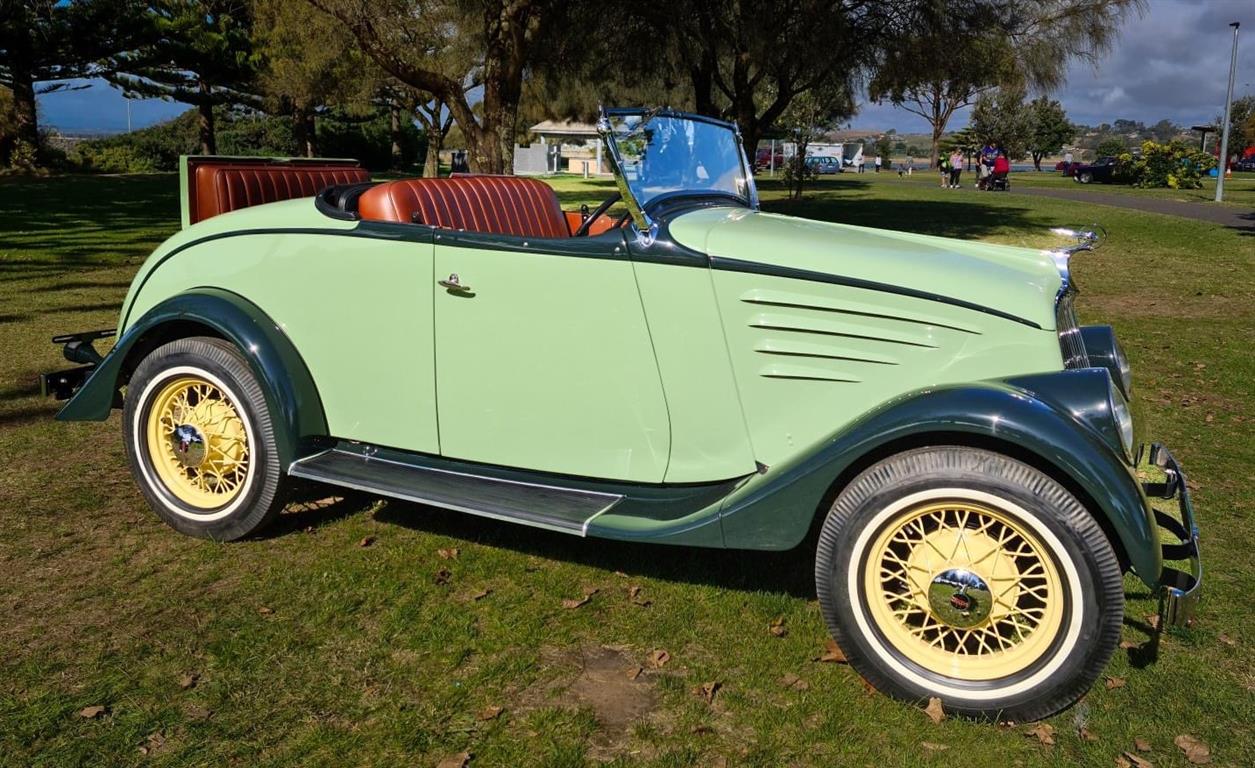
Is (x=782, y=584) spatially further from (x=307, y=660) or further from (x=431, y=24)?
(x=431, y=24)

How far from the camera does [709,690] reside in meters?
2.92

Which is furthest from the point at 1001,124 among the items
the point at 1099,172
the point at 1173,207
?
the point at 1173,207

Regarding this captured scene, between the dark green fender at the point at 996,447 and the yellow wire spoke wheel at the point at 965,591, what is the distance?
0.21 m

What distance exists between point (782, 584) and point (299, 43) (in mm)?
29458

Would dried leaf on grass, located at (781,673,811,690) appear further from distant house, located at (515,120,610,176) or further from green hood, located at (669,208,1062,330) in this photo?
distant house, located at (515,120,610,176)

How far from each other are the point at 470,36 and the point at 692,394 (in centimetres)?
1517

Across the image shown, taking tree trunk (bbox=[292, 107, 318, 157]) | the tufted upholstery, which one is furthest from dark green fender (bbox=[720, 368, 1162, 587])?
tree trunk (bbox=[292, 107, 318, 157])

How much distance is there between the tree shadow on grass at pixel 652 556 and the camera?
3.69m

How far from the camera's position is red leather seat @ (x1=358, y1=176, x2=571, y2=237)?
12.4ft

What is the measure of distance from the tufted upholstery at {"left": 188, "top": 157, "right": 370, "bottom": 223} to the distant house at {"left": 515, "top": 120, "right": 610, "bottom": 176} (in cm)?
4001

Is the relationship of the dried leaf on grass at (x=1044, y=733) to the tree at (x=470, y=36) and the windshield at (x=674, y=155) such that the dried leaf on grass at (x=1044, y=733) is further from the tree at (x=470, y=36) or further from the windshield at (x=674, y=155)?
the tree at (x=470, y=36)

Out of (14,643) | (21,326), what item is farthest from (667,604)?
(21,326)

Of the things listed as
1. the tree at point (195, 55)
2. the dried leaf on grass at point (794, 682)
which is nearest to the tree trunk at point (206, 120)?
the tree at point (195, 55)

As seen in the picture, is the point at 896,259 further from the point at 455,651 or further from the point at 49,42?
the point at 49,42
